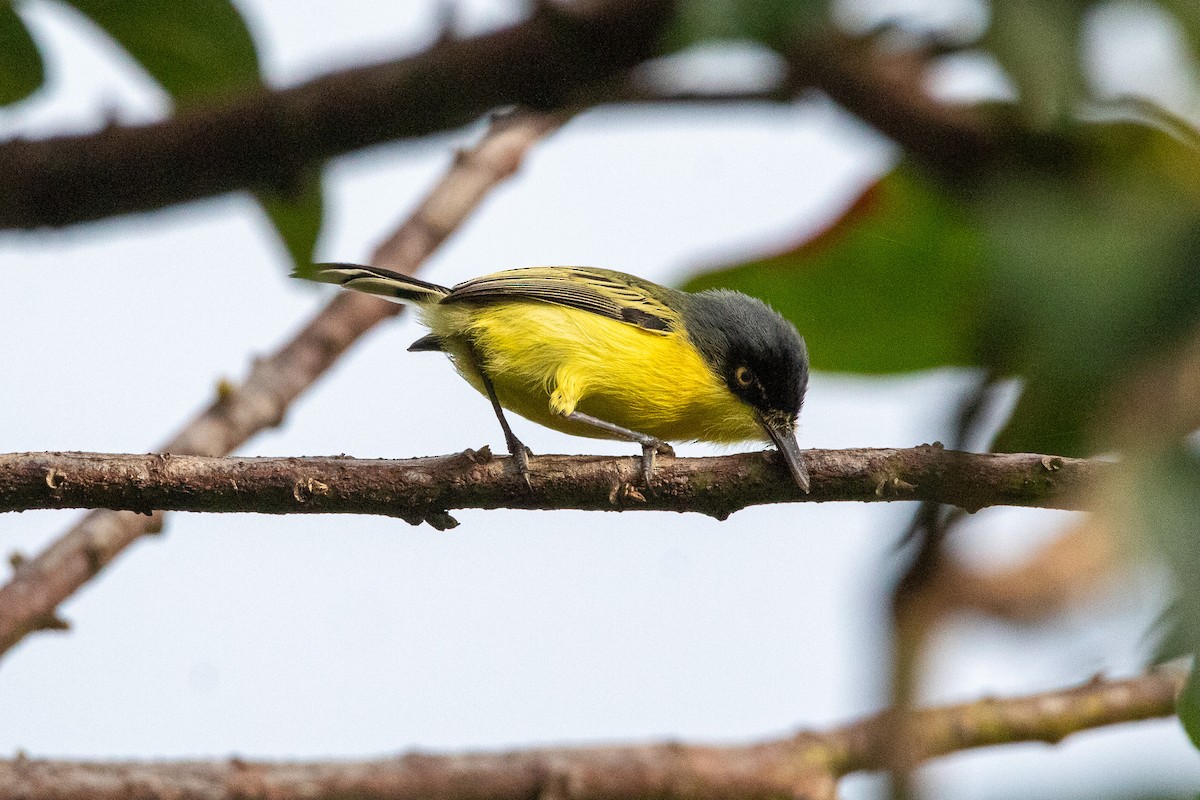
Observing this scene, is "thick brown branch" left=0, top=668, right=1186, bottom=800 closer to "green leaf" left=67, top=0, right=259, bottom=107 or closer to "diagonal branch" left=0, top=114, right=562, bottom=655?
"diagonal branch" left=0, top=114, right=562, bottom=655

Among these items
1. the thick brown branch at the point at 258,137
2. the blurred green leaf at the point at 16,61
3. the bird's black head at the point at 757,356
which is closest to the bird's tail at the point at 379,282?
the blurred green leaf at the point at 16,61

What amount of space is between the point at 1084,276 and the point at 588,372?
11.7 feet

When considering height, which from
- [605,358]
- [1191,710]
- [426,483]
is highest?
[605,358]

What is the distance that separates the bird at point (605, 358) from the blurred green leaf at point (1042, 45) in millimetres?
3226

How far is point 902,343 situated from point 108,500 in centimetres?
173

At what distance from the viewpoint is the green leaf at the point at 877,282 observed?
6.84 ft

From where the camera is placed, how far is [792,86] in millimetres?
1371

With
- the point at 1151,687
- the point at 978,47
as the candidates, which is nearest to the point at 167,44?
the point at 978,47

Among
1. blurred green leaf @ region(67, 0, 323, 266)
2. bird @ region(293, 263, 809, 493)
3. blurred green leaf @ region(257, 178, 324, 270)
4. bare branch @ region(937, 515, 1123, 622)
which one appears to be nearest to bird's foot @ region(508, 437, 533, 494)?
blurred green leaf @ region(67, 0, 323, 266)

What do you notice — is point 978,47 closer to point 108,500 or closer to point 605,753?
point 108,500

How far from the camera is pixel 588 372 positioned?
171 inches

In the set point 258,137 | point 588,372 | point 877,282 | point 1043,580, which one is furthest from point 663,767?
point 1043,580

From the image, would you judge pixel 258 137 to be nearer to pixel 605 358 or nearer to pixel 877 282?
pixel 877 282

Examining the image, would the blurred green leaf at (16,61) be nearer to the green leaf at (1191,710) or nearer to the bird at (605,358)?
the bird at (605,358)
